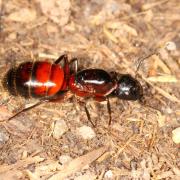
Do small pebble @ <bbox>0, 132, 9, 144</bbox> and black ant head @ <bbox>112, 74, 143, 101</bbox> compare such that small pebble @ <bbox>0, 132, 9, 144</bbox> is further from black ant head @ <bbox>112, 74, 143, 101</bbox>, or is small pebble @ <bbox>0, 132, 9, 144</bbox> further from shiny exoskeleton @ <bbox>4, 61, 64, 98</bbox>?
black ant head @ <bbox>112, 74, 143, 101</bbox>

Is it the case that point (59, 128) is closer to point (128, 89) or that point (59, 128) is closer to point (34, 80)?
point (34, 80)

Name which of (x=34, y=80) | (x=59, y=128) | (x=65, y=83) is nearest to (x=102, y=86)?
(x=65, y=83)

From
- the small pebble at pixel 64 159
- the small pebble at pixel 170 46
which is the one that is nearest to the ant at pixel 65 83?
the small pebble at pixel 64 159

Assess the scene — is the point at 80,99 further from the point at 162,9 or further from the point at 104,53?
the point at 162,9

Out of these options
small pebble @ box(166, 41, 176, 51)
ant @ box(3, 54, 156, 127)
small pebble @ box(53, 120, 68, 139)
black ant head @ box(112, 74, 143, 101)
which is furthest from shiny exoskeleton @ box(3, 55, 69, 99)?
small pebble @ box(166, 41, 176, 51)

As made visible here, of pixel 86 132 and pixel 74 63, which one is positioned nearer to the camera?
pixel 86 132

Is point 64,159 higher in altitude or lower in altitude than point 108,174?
higher

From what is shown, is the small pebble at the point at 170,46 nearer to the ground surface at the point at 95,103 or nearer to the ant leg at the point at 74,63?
the ground surface at the point at 95,103
